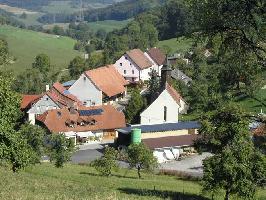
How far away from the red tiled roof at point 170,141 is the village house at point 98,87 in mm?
20729

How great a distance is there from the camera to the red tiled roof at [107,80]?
3071 inches

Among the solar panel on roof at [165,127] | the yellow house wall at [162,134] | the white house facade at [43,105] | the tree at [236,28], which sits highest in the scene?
the tree at [236,28]

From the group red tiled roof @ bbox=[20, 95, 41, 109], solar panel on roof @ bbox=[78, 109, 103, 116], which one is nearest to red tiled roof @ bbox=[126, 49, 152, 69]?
red tiled roof @ bbox=[20, 95, 41, 109]

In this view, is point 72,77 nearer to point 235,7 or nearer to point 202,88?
point 202,88

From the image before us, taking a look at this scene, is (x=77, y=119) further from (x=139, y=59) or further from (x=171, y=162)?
(x=139, y=59)

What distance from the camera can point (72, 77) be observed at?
99.3 metres

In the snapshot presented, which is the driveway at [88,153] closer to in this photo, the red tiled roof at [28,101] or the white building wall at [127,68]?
the red tiled roof at [28,101]

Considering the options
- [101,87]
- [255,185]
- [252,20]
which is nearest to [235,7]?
→ [252,20]

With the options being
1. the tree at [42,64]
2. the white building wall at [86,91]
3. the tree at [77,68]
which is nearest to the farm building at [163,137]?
the white building wall at [86,91]

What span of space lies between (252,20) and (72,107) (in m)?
48.8

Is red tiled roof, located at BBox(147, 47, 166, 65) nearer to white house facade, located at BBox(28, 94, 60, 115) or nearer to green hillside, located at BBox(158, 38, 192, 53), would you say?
green hillside, located at BBox(158, 38, 192, 53)

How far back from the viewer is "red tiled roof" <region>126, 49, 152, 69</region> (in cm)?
9688

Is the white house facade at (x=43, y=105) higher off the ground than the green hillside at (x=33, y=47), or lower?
lower

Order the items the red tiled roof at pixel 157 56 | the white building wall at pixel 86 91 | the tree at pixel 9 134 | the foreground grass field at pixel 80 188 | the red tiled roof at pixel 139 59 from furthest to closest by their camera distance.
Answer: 1. the red tiled roof at pixel 157 56
2. the red tiled roof at pixel 139 59
3. the white building wall at pixel 86 91
4. the tree at pixel 9 134
5. the foreground grass field at pixel 80 188
